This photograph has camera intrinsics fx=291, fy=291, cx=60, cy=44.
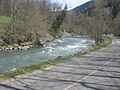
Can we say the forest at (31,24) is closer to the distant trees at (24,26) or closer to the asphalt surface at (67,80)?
the distant trees at (24,26)

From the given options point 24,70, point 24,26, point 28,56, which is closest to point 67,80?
point 24,70

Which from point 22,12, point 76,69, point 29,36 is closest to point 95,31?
point 29,36

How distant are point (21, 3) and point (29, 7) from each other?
3.65 m

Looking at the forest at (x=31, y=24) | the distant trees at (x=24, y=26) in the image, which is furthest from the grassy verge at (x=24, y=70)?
the distant trees at (x=24, y=26)

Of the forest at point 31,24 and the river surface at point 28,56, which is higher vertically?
the forest at point 31,24

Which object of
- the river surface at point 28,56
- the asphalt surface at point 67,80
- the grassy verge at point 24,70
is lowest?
the river surface at point 28,56

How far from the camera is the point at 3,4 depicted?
299ft

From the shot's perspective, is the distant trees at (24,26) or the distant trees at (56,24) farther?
the distant trees at (56,24)

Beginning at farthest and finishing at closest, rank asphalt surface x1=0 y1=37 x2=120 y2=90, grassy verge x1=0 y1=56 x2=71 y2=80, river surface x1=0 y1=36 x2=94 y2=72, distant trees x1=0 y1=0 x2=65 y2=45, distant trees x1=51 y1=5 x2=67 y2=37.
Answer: distant trees x1=51 y1=5 x2=67 y2=37
distant trees x1=0 y1=0 x2=65 y2=45
river surface x1=0 y1=36 x2=94 y2=72
grassy verge x1=0 y1=56 x2=71 y2=80
asphalt surface x1=0 y1=37 x2=120 y2=90

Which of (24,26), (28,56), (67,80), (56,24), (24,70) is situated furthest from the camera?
(56,24)

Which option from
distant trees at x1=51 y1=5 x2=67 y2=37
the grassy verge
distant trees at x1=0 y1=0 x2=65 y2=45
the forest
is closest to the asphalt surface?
the grassy verge

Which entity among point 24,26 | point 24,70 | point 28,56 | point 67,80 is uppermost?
point 24,26

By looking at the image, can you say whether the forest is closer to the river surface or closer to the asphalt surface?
the river surface

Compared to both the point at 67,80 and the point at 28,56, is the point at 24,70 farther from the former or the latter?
the point at 28,56
